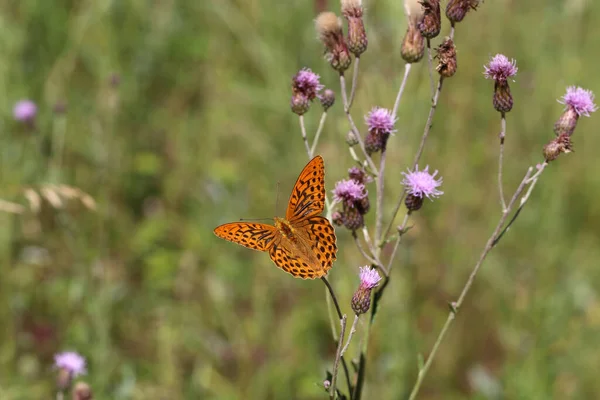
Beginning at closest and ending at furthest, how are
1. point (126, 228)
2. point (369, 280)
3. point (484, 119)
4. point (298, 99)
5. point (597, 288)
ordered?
point (369, 280), point (298, 99), point (597, 288), point (126, 228), point (484, 119)

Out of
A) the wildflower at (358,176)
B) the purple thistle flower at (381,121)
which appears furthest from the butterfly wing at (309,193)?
the purple thistle flower at (381,121)

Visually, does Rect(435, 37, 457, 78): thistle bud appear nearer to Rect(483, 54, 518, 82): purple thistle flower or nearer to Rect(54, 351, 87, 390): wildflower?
Rect(483, 54, 518, 82): purple thistle flower

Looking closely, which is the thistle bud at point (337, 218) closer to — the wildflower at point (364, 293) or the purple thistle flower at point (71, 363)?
the wildflower at point (364, 293)

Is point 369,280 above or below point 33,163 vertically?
below

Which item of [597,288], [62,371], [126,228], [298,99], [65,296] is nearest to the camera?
[298,99]

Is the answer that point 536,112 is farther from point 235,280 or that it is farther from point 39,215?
point 39,215

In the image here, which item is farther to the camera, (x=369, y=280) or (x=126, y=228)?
(x=126, y=228)

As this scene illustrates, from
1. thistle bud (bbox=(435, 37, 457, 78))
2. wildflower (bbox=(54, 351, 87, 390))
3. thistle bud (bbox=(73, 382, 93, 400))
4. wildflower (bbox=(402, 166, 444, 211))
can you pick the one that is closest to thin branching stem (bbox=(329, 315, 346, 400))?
wildflower (bbox=(402, 166, 444, 211))

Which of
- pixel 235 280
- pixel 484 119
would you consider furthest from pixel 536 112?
pixel 235 280
